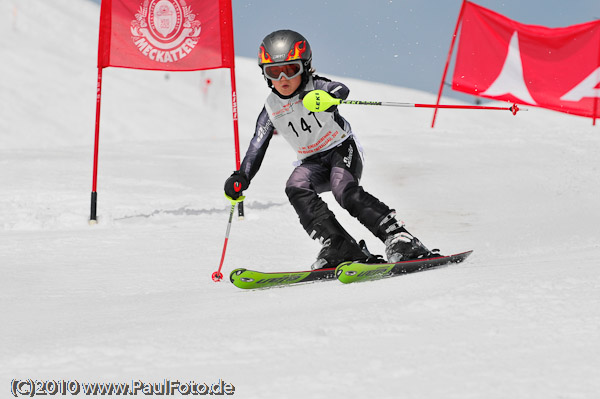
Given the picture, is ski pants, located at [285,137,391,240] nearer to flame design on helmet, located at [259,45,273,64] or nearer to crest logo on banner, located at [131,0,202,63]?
flame design on helmet, located at [259,45,273,64]

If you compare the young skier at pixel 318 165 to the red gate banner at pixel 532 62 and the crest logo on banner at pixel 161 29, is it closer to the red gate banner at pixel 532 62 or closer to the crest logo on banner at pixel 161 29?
the crest logo on banner at pixel 161 29

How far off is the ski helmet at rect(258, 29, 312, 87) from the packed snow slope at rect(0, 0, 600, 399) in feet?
4.62

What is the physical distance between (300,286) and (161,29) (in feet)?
14.3

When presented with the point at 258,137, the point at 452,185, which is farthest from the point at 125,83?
the point at 258,137

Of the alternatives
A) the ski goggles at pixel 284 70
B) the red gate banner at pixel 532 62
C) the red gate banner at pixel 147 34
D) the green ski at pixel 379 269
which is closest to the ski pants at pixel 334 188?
the green ski at pixel 379 269

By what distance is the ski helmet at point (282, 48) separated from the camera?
3994 mm

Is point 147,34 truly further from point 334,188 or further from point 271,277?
point 271,277

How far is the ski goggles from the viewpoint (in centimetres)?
407

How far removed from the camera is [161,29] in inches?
279

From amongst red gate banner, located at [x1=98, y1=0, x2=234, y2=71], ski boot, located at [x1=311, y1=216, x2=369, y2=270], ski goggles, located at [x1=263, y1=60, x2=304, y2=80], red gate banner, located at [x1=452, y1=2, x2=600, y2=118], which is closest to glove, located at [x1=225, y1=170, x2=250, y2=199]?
ski boot, located at [x1=311, y1=216, x2=369, y2=270]

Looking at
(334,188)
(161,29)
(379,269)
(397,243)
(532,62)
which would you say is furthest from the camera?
(532,62)

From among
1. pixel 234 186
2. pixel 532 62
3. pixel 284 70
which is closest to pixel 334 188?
pixel 234 186

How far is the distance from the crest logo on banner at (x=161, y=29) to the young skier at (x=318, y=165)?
307 centimetres

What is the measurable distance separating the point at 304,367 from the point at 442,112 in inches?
1438
